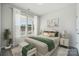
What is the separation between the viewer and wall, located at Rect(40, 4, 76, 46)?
1520mm

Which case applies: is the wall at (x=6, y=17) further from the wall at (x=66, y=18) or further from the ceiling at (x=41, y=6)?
the wall at (x=66, y=18)

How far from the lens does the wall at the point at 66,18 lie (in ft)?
4.99

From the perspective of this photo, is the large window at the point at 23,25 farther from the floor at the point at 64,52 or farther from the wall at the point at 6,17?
the floor at the point at 64,52

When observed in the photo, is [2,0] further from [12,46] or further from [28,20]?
[12,46]

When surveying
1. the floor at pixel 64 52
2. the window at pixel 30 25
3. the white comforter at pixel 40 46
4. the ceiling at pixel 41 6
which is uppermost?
the ceiling at pixel 41 6

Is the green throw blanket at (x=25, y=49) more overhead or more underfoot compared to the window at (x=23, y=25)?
more underfoot

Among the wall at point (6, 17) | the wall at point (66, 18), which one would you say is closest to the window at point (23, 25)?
the wall at point (6, 17)

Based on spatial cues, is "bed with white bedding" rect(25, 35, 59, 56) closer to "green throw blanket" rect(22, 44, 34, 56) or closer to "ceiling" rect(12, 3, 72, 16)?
"green throw blanket" rect(22, 44, 34, 56)

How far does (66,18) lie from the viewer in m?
1.55

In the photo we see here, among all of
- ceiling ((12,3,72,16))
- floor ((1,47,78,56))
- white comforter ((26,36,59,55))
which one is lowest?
floor ((1,47,78,56))

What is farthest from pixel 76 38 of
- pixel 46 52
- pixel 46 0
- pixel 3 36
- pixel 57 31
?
pixel 3 36

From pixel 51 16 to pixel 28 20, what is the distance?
0.44 m

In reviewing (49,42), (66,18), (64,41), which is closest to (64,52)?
(64,41)

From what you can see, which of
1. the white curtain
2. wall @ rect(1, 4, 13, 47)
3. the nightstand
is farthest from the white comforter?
wall @ rect(1, 4, 13, 47)
